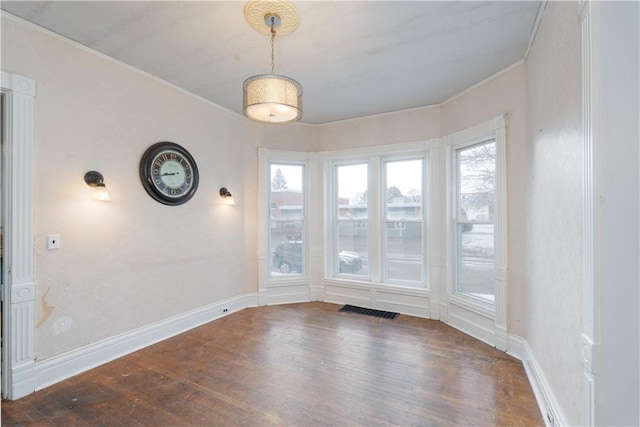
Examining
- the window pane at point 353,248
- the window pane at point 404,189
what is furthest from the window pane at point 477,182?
the window pane at point 353,248

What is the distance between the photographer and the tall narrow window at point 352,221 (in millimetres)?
4457

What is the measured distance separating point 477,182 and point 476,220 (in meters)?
0.44

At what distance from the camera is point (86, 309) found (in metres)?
2.60

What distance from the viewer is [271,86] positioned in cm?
191

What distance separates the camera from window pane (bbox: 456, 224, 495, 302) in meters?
3.22

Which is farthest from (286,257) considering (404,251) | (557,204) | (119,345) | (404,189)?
(557,204)

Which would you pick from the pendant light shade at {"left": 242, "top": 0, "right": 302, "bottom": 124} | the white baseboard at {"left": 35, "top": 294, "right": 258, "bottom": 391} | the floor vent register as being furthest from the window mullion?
the pendant light shade at {"left": 242, "top": 0, "right": 302, "bottom": 124}

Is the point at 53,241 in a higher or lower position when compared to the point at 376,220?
lower

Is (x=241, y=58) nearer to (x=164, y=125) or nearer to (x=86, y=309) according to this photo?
(x=164, y=125)

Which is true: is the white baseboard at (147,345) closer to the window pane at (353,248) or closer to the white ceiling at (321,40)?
the window pane at (353,248)

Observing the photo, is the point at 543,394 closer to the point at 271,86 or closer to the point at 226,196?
the point at 271,86

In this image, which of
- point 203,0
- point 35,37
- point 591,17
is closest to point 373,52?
point 203,0

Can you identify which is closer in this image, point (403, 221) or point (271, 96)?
point (271, 96)

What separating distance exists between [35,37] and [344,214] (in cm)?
373
